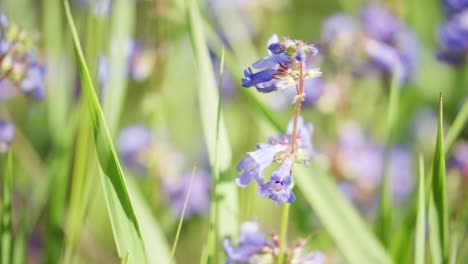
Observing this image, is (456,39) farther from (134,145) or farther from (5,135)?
(5,135)

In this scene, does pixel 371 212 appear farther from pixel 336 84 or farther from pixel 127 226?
pixel 127 226

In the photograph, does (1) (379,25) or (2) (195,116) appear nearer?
(1) (379,25)

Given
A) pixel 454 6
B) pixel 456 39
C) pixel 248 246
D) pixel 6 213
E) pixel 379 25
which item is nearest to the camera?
pixel 248 246

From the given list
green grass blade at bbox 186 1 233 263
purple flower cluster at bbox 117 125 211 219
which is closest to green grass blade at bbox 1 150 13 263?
green grass blade at bbox 186 1 233 263

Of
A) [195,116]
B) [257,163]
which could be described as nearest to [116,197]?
[257,163]

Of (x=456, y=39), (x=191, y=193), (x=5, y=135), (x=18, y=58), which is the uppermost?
(x=456, y=39)

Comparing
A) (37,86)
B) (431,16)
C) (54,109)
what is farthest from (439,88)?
(37,86)

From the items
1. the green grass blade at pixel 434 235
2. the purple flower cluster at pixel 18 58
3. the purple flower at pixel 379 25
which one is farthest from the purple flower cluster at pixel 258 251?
the purple flower at pixel 379 25

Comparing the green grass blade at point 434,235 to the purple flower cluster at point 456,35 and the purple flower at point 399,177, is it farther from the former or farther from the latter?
the purple flower at point 399,177
